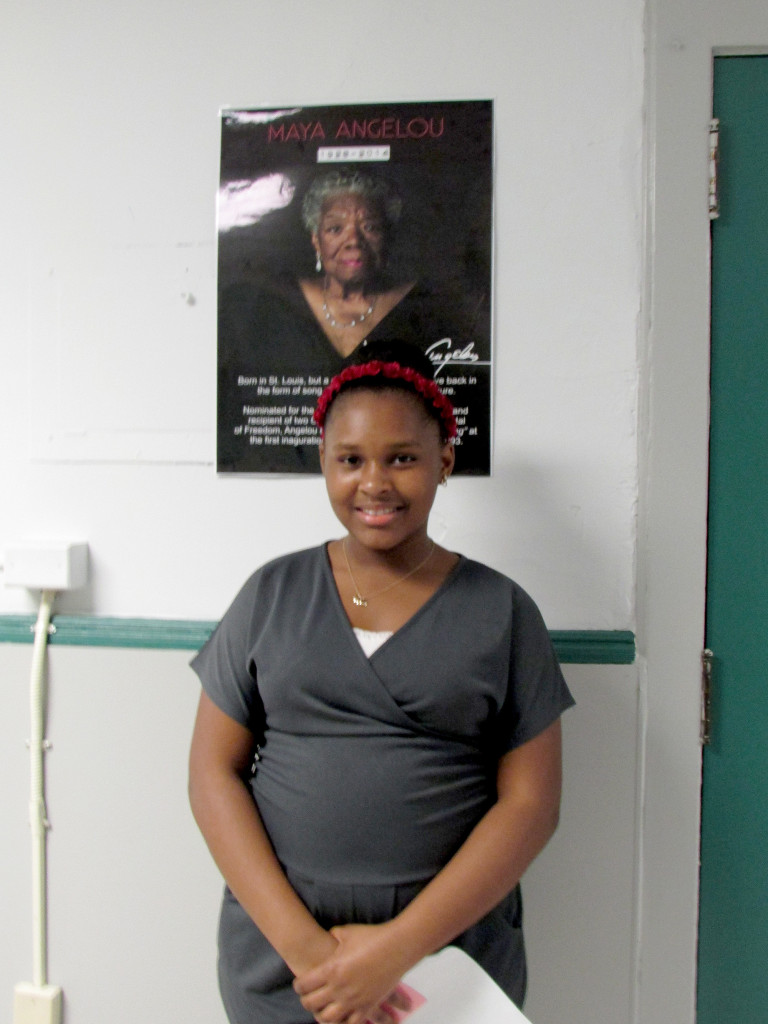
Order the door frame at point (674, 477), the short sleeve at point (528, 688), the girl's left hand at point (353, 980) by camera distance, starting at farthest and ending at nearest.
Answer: the door frame at point (674, 477) < the short sleeve at point (528, 688) < the girl's left hand at point (353, 980)

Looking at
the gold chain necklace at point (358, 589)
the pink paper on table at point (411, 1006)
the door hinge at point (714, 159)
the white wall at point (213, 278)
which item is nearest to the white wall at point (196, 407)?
the white wall at point (213, 278)

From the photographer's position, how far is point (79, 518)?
123cm

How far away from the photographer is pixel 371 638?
878 mm

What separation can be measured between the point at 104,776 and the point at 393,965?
0.65 meters

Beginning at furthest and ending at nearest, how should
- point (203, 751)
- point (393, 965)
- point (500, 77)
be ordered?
point (500, 77)
point (203, 751)
point (393, 965)

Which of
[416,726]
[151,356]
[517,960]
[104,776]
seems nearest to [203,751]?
[416,726]

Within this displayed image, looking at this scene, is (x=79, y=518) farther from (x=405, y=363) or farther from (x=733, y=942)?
(x=733, y=942)

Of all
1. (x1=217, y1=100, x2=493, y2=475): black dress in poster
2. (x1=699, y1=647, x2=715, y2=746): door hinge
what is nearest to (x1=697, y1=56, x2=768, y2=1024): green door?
(x1=699, y1=647, x2=715, y2=746): door hinge

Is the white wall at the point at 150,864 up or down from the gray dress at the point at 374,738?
down

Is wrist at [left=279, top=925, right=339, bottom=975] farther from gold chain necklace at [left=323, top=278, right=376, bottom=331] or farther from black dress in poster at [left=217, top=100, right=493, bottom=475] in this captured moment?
gold chain necklace at [left=323, top=278, right=376, bottom=331]

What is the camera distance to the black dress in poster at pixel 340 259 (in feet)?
3.71

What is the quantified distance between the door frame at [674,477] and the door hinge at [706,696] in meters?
0.01

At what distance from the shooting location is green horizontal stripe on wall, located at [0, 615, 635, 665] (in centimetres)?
110

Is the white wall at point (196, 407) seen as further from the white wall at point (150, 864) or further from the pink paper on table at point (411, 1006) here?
the pink paper on table at point (411, 1006)
